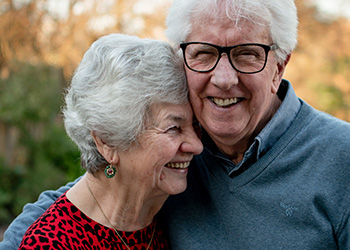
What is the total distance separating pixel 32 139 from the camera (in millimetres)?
9000

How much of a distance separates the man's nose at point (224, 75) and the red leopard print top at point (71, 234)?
0.94 m

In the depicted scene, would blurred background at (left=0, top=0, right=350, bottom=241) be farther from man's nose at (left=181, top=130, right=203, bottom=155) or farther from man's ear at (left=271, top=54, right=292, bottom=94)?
man's ear at (left=271, top=54, right=292, bottom=94)

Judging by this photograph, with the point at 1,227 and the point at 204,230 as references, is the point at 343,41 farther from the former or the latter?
the point at 204,230

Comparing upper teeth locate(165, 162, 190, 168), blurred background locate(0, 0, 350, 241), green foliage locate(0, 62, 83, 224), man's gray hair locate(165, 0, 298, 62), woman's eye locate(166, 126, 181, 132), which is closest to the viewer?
man's gray hair locate(165, 0, 298, 62)

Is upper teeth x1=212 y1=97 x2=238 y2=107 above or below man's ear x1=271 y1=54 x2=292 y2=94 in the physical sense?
below

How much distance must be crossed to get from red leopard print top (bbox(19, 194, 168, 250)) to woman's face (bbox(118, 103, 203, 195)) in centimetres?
28

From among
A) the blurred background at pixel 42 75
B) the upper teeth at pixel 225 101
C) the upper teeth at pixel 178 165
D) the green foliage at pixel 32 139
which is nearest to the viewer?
the upper teeth at pixel 225 101

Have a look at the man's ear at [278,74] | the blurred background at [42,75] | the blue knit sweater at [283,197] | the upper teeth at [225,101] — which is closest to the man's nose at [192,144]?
the blue knit sweater at [283,197]

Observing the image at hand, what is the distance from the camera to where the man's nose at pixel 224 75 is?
6.26ft

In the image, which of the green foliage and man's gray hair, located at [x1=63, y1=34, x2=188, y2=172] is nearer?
man's gray hair, located at [x1=63, y1=34, x2=188, y2=172]

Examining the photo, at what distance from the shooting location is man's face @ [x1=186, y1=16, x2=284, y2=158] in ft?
6.16

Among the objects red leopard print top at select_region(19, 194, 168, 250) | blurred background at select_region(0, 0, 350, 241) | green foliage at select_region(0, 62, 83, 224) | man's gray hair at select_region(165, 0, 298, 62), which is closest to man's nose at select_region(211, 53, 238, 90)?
man's gray hair at select_region(165, 0, 298, 62)

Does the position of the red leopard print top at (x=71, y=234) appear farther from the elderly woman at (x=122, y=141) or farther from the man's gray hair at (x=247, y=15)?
the man's gray hair at (x=247, y=15)

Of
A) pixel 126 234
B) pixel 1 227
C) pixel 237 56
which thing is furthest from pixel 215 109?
pixel 1 227
